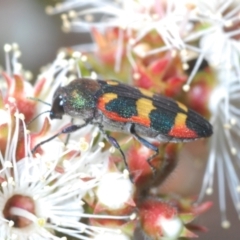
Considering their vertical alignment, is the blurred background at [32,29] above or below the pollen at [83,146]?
above

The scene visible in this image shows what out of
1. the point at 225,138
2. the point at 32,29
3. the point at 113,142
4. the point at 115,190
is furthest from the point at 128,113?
the point at 32,29

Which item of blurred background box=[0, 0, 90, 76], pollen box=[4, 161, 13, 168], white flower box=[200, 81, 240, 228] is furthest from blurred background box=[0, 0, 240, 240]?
pollen box=[4, 161, 13, 168]

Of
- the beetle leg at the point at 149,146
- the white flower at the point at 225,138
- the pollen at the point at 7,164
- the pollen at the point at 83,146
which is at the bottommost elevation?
the white flower at the point at 225,138

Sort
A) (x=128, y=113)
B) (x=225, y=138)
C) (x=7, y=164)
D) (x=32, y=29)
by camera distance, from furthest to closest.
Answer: (x=32, y=29), (x=225, y=138), (x=128, y=113), (x=7, y=164)

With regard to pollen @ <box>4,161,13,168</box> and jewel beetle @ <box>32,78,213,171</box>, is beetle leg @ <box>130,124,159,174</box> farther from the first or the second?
pollen @ <box>4,161,13,168</box>

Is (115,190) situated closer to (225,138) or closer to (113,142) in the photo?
(113,142)

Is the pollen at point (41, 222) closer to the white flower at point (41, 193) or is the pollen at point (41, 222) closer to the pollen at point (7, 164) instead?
the white flower at point (41, 193)

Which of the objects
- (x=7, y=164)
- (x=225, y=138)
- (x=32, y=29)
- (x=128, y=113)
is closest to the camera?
(x=7, y=164)

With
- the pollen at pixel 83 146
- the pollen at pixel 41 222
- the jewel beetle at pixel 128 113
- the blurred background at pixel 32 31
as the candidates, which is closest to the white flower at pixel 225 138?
the jewel beetle at pixel 128 113
